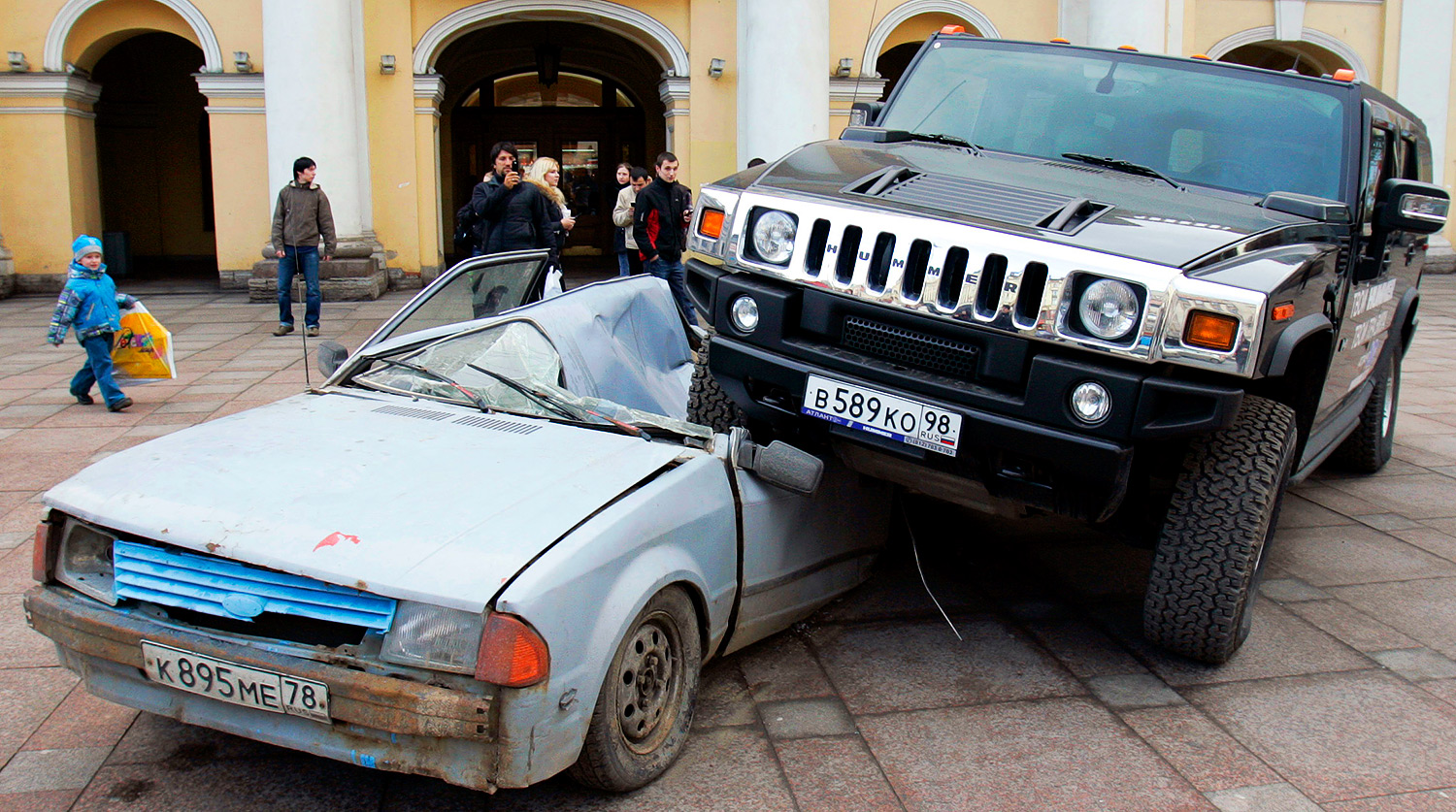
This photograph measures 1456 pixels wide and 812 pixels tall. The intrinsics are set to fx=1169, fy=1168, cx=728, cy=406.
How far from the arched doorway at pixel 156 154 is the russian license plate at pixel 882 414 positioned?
18508 mm

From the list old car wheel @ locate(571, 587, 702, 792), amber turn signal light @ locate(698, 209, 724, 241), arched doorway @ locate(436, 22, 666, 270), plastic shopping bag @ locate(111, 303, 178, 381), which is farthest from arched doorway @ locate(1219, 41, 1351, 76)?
old car wheel @ locate(571, 587, 702, 792)

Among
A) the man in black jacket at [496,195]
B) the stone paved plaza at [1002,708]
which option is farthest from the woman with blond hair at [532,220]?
the stone paved plaza at [1002,708]

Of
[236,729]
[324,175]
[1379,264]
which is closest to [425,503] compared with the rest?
[236,729]

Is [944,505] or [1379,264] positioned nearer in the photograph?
[1379,264]

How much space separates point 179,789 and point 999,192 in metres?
2.95

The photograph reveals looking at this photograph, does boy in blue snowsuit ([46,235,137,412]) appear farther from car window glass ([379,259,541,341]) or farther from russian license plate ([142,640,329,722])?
russian license plate ([142,640,329,722])

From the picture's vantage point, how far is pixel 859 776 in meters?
3.18

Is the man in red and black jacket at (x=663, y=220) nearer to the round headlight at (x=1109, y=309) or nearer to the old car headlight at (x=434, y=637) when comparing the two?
the round headlight at (x=1109, y=309)

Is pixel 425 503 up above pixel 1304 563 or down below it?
above

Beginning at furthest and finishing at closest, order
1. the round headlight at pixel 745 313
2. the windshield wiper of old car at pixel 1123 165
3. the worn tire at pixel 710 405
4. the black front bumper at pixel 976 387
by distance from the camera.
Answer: the worn tire at pixel 710 405
the windshield wiper of old car at pixel 1123 165
the round headlight at pixel 745 313
the black front bumper at pixel 976 387

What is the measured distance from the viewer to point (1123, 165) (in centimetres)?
428

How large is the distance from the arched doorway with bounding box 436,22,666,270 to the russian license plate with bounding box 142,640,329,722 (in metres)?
17.0

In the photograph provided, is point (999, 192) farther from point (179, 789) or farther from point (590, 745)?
point (179, 789)

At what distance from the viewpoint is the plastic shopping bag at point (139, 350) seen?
7711 millimetres
